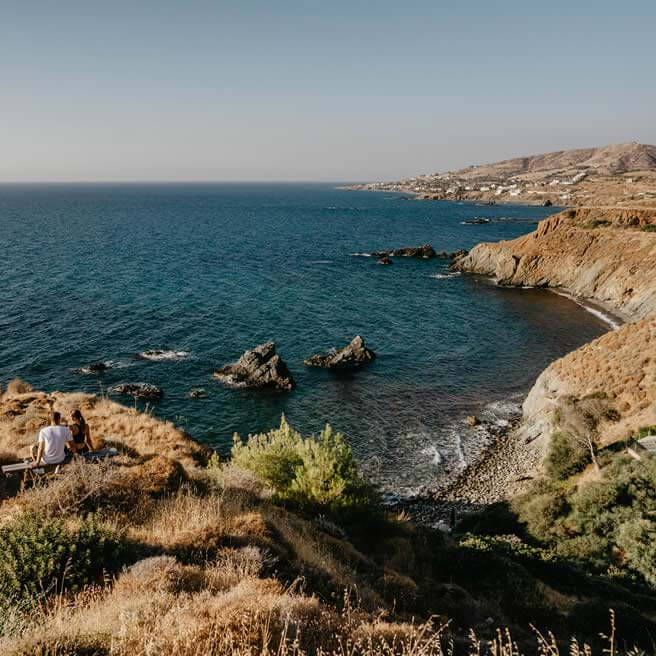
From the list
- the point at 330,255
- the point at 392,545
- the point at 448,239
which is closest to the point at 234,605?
the point at 392,545

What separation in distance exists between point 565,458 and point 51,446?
25.0 meters

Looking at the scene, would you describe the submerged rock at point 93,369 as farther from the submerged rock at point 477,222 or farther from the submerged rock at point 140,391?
the submerged rock at point 477,222

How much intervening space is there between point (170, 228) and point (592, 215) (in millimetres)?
112727

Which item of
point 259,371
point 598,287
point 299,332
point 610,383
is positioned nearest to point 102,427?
point 259,371

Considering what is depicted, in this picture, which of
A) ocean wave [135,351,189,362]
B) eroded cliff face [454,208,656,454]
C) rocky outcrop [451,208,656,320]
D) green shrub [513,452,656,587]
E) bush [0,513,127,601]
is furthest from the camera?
rocky outcrop [451,208,656,320]

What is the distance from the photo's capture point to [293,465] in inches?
747

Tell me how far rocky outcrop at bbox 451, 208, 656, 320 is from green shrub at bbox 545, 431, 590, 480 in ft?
135

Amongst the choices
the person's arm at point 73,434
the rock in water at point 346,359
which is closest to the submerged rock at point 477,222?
the rock in water at point 346,359

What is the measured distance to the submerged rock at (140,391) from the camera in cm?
3806

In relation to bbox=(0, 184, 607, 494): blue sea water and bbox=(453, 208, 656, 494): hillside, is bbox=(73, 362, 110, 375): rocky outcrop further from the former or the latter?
bbox=(453, 208, 656, 494): hillside

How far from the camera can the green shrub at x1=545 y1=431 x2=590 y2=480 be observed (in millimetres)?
25000

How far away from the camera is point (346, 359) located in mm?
45562

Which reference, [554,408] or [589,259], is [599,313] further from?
[554,408]

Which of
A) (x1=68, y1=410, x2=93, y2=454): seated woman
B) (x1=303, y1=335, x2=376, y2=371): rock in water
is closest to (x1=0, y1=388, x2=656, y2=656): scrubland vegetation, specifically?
(x1=68, y1=410, x2=93, y2=454): seated woman
